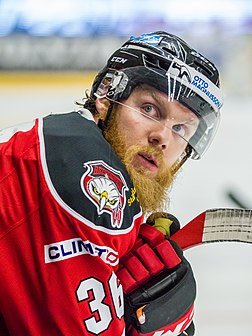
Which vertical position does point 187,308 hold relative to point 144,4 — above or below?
below

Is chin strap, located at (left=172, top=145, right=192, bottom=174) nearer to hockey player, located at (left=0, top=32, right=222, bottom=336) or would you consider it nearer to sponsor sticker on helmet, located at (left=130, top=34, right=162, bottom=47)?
hockey player, located at (left=0, top=32, right=222, bottom=336)

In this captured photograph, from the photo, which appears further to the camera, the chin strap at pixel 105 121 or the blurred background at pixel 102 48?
the blurred background at pixel 102 48

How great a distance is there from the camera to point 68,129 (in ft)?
4.18

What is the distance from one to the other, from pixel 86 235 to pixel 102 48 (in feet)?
5.71

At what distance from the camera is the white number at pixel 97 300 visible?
1.20 m

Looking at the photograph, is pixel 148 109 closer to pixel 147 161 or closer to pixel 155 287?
pixel 147 161

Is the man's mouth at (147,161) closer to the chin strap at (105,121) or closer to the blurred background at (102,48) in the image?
the chin strap at (105,121)

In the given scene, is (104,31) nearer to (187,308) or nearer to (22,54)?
(22,54)

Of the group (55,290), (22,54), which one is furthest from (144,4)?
(55,290)

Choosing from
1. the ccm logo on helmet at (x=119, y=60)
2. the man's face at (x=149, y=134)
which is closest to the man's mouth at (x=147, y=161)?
the man's face at (x=149, y=134)

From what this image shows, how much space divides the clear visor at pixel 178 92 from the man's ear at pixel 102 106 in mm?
11

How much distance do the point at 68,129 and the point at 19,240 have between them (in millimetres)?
213

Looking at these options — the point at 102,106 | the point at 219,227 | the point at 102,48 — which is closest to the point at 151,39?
the point at 102,106

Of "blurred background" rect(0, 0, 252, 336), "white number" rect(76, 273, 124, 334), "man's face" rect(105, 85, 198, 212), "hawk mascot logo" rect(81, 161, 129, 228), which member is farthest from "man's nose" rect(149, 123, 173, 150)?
"blurred background" rect(0, 0, 252, 336)
